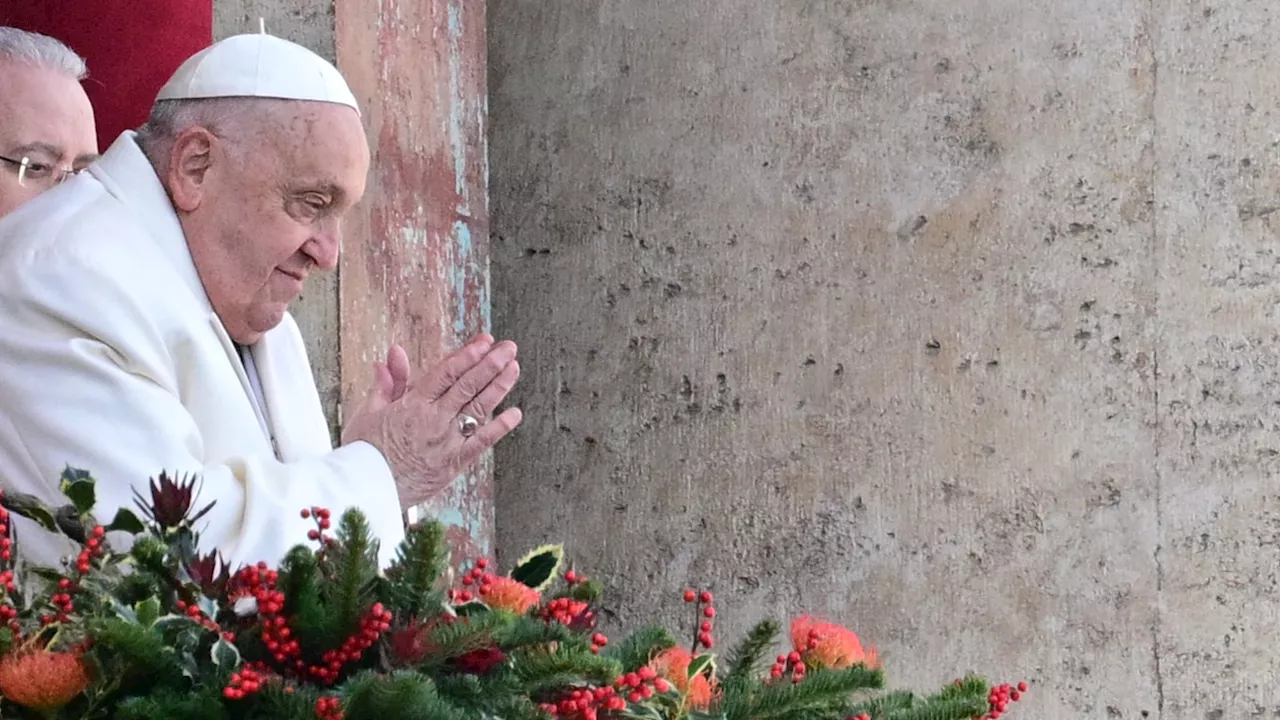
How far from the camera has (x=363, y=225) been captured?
3.91 meters

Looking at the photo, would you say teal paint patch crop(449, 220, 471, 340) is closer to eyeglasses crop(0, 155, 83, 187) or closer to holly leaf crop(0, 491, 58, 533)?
eyeglasses crop(0, 155, 83, 187)

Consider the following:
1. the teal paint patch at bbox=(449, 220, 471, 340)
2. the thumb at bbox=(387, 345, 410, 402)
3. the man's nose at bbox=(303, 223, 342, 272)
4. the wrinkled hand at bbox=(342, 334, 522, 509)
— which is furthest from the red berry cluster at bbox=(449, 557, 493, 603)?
the teal paint patch at bbox=(449, 220, 471, 340)

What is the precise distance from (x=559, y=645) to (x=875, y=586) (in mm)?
2947

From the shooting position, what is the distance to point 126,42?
4.24m

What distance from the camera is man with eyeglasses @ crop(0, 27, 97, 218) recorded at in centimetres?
331

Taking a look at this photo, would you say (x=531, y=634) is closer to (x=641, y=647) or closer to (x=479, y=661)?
(x=479, y=661)

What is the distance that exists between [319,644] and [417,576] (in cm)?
11

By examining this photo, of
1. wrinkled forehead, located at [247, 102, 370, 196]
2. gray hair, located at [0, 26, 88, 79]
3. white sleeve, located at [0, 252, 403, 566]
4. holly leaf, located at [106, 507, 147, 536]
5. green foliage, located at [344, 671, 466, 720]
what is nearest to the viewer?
green foliage, located at [344, 671, 466, 720]

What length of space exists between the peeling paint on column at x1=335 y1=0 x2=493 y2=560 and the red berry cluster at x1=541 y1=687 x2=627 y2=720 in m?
2.27

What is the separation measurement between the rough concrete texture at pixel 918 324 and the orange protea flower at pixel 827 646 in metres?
2.49

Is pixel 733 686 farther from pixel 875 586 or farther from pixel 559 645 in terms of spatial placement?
pixel 875 586

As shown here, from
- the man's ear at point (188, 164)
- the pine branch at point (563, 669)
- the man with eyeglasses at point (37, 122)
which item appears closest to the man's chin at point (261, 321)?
the man's ear at point (188, 164)

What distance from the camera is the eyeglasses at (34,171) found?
131 inches

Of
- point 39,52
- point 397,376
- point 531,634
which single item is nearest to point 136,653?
point 531,634
